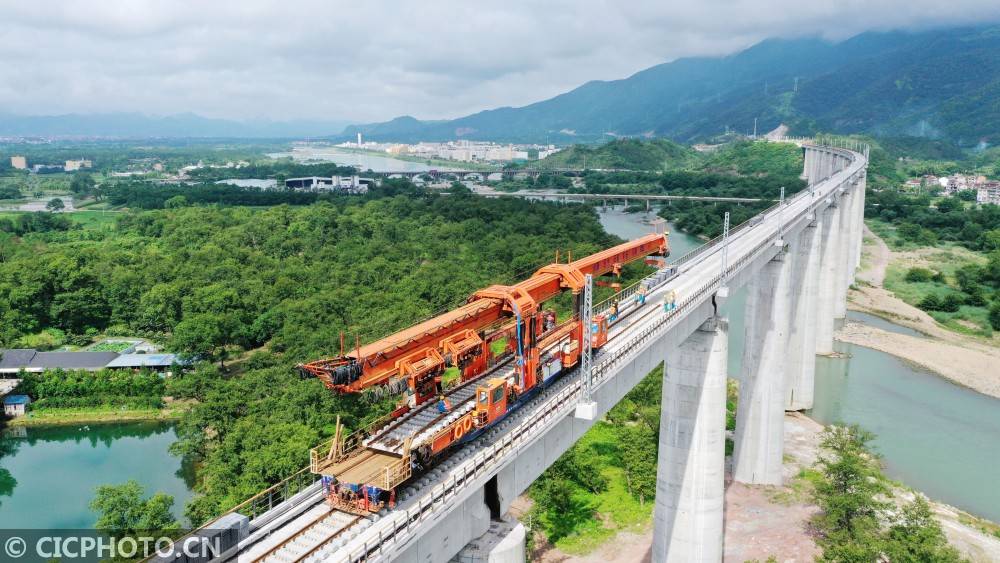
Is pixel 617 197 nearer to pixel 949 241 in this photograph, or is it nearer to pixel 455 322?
pixel 949 241

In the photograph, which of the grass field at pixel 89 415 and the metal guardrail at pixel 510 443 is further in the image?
the grass field at pixel 89 415

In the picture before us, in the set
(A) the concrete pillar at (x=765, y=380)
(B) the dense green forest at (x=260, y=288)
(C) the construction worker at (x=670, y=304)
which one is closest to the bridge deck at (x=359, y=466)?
(B) the dense green forest at (x=260, y=288)

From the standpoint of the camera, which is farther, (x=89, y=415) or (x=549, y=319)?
(x=89, y=415)

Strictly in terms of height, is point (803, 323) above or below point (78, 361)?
above

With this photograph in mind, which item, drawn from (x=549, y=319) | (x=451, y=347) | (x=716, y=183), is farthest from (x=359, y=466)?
(x=716, y=183)

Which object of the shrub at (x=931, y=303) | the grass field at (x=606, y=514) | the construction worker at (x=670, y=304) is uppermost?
the construction worker at (x=670, y=304)

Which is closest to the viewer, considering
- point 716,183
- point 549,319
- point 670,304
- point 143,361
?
point 549,319

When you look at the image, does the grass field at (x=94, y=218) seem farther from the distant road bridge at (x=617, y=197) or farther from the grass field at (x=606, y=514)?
the grass field at (x=606, y=514)
